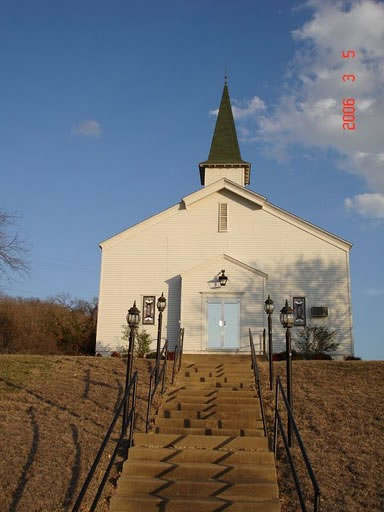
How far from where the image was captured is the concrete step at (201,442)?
988 centimetres

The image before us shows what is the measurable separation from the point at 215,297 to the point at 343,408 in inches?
416

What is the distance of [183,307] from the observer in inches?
896

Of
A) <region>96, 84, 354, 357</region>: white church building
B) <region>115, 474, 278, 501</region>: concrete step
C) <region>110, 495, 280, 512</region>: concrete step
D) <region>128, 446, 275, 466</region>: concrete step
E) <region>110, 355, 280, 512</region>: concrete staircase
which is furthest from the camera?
<region>96, 84, 354, 357</region>: white church building

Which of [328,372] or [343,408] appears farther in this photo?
[328,372]

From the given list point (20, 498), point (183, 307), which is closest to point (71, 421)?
point (20, 498)

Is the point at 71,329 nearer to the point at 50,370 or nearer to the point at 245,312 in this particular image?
the point at 245,312

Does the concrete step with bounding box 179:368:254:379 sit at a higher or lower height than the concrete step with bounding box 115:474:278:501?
higher

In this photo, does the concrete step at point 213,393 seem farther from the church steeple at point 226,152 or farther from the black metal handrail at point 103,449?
the church steeple at point 226,152

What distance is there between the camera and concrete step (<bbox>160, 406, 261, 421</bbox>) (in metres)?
11.5

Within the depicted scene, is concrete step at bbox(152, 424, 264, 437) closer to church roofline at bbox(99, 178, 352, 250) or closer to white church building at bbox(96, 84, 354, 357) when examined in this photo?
white church building at bbox(96, 84, 354, 357)

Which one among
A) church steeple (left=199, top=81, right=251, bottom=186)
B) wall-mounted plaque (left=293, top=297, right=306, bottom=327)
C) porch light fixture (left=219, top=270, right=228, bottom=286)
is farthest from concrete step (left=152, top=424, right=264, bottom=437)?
church steeple (left=199, top=81, right=251, bottom=186)

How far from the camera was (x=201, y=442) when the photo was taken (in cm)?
991

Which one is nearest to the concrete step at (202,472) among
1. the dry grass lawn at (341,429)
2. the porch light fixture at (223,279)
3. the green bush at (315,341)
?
the dry grass lawn at (341,429)

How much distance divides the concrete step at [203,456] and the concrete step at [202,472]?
12.4 inches
